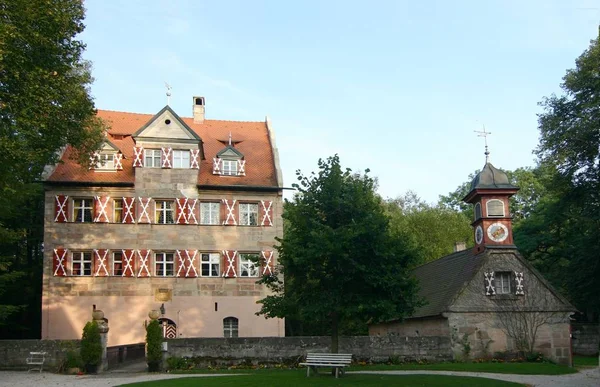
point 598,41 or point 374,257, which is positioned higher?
point 598,41

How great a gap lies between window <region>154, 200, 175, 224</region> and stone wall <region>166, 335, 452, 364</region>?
12.3 meters

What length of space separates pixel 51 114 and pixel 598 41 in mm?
25954

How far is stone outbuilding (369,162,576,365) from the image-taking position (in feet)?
88.6

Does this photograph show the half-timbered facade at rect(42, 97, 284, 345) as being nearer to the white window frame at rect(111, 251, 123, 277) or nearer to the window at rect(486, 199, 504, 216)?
the white window frame at rect(111, 251, 123, 277)

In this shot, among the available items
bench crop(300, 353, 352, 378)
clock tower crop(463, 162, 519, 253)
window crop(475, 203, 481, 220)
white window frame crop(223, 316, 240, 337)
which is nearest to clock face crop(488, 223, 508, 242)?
clock tower crop(463, 162, 519, 253)

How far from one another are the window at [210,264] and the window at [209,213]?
1.75 m

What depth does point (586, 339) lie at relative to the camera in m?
35.1

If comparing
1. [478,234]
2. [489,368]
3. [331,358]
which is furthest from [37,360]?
[478,234]

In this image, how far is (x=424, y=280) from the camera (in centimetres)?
3406

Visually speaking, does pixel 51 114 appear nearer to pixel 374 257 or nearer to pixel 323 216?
pixel 323 216

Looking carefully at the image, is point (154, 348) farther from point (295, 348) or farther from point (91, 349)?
point (295, 348)

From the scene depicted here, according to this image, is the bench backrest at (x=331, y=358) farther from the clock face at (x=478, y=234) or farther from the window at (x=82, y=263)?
the window at (x=82, y=263)

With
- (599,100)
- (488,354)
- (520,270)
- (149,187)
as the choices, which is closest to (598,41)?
(599,100)

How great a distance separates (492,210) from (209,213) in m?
14.3
